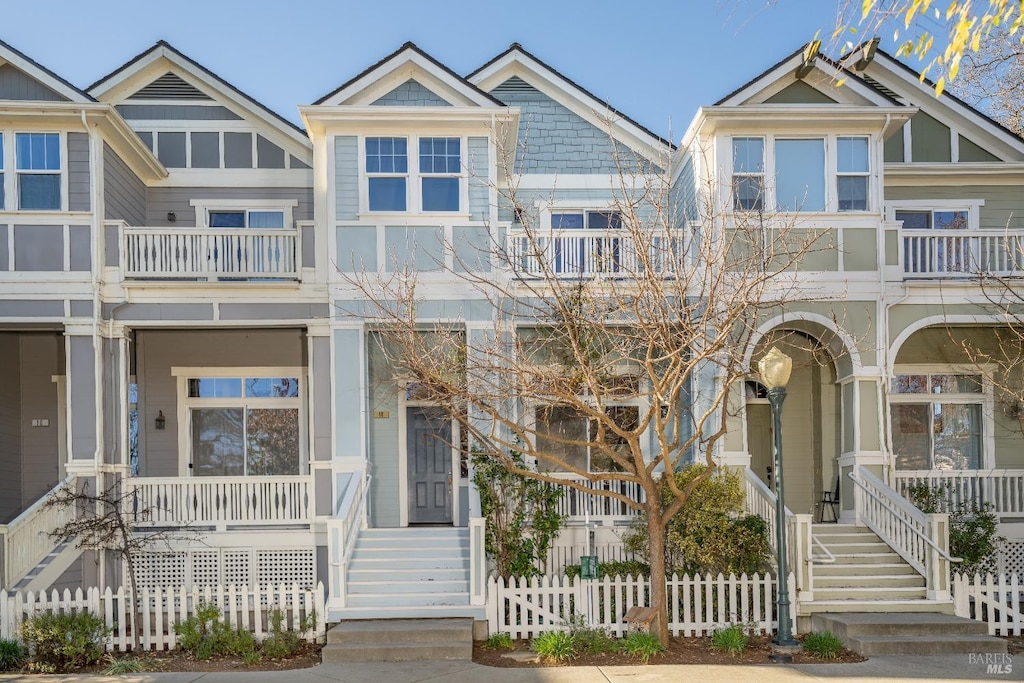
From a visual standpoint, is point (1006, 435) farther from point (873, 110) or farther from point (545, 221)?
point (545, 221)

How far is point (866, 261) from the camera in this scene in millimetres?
15133

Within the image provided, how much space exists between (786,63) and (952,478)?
24.4ft

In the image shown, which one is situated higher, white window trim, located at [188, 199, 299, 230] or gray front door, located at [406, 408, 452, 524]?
white window trim, located at [188, 199, 299, 230]

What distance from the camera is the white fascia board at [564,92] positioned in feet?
59.5

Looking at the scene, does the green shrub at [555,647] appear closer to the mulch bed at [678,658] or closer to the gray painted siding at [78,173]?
the mulch bed at [678,658]

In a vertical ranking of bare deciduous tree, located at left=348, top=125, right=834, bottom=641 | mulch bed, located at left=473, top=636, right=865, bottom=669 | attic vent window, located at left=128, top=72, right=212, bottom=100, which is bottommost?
mulch bed, located at left=473, top=636, right=865, bottom=669

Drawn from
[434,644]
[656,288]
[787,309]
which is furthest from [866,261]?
[434,644]

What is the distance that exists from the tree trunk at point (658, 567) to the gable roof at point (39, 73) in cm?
1066

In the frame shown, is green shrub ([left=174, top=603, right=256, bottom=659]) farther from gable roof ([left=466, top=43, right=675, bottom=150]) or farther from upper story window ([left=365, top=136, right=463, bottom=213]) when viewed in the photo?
gable roof ([left=466, top=43, right=675, bottom=150])

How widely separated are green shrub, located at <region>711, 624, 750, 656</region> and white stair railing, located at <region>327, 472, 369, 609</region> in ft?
15.8

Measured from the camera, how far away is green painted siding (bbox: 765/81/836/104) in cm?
1573

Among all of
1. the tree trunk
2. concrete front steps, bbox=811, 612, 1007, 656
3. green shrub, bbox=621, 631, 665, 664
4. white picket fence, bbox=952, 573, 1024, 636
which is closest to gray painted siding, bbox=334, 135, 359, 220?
the tree trunk

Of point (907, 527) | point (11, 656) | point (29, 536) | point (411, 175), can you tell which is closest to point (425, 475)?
point (411, 175)

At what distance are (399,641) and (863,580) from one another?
6.54 m
